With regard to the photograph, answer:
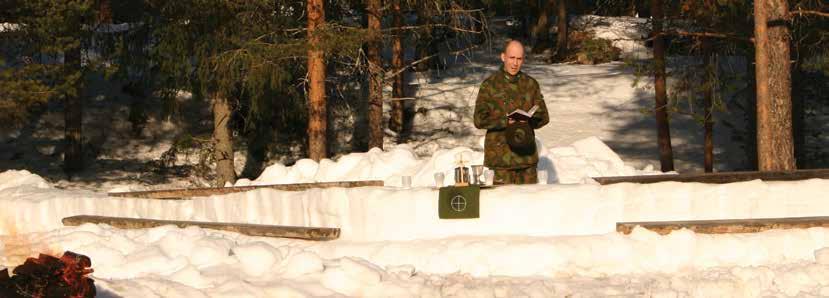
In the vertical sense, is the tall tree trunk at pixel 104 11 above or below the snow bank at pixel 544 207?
above

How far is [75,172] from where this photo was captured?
28312 mm

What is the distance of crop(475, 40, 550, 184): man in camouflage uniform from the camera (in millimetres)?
10891

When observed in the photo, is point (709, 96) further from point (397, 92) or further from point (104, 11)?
point (104, 11)

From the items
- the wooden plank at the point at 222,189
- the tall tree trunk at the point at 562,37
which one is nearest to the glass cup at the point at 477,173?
the wooden plank at the point at 222,189

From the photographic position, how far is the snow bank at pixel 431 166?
1467 cm

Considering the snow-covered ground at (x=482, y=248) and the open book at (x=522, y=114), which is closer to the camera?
the snow-covered ground at (x=482, y=248)

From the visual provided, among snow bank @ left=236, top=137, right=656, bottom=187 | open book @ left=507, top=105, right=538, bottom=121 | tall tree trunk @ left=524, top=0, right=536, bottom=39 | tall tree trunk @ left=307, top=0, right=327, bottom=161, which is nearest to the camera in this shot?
open book @ left=507, top=105, right=538, bottom=121

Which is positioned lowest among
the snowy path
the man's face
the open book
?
the snowy path

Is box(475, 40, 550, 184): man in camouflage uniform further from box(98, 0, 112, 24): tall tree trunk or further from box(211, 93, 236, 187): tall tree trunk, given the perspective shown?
box(98, 0, 112, 24): tall tree trunk

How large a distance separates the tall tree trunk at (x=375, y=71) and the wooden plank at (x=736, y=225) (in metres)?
12.7

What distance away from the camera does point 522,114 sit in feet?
34.8

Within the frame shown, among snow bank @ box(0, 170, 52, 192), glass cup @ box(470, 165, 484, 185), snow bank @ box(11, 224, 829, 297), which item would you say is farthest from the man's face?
snow bank @ box(0, 170, 52, 192)

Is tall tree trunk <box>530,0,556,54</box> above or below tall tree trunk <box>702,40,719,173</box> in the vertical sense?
above

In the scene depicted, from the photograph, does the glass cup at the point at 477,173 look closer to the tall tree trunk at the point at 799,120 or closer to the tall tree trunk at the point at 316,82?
the tall tree trunk at the point at 316,82
